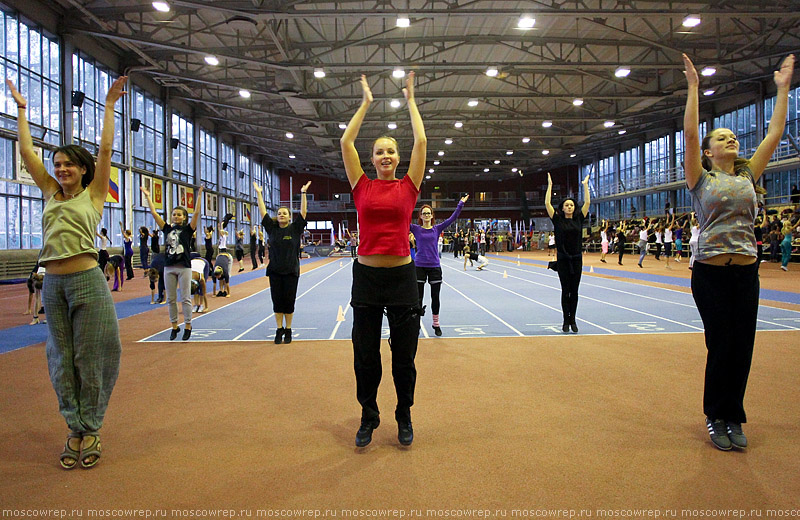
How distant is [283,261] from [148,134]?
25.8 metres

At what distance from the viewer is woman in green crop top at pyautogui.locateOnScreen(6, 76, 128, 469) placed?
342 centimetres

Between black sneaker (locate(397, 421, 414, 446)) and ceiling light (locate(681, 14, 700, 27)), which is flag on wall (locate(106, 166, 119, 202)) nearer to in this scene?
ceiling light (locate(681, 14, 700, 27))

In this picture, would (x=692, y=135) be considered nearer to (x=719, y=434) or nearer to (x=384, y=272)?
(x=719, y=434)

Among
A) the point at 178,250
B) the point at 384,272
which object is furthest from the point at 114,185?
the point at 384,272

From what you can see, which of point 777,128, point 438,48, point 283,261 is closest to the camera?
point 777,128

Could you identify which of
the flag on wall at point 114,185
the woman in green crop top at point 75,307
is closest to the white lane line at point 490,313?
the woman in green crop top at point 75,307

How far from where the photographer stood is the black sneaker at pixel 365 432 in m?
3.68

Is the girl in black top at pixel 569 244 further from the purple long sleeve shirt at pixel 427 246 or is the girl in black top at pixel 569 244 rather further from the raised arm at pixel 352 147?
the raised arm at pixel 352 147

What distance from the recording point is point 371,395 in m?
3.79

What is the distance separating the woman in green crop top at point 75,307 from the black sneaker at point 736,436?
424cm

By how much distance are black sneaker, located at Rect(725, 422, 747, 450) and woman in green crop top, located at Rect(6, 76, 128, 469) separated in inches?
167

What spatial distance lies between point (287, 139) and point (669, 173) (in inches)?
1179

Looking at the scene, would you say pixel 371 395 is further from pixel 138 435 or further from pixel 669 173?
pixel 669 173

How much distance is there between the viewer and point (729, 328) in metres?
3.62
